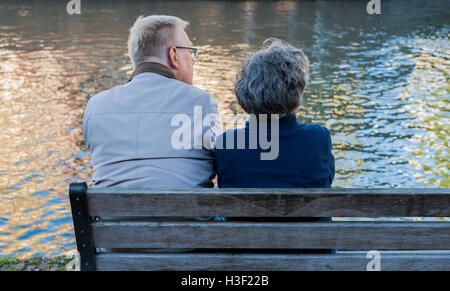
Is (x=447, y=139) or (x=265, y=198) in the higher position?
(x=265, y=198)

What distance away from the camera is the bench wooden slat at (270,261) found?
2.20 m

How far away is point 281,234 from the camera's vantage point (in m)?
2.12

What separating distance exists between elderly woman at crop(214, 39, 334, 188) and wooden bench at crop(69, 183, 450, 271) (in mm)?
297

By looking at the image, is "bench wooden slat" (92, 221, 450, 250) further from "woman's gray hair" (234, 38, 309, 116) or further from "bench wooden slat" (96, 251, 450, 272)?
"woman's gray hair" (234, 38, 309, 116)

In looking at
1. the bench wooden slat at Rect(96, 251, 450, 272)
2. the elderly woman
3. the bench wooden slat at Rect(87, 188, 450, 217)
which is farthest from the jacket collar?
the bench wooden slat at Rect(96, 251, 450, 272)

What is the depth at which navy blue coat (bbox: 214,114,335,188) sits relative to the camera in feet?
7.66

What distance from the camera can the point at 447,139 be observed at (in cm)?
789

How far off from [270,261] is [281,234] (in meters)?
0.15

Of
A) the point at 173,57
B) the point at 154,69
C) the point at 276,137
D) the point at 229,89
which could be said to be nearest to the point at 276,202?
the point at 276,137

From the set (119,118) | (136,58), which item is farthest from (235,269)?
(136,58)

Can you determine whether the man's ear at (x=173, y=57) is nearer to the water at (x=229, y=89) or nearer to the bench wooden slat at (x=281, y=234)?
the bench wooden slat at (x=281, y=234)

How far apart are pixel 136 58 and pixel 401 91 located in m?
8.45

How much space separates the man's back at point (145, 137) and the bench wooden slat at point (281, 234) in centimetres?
31
